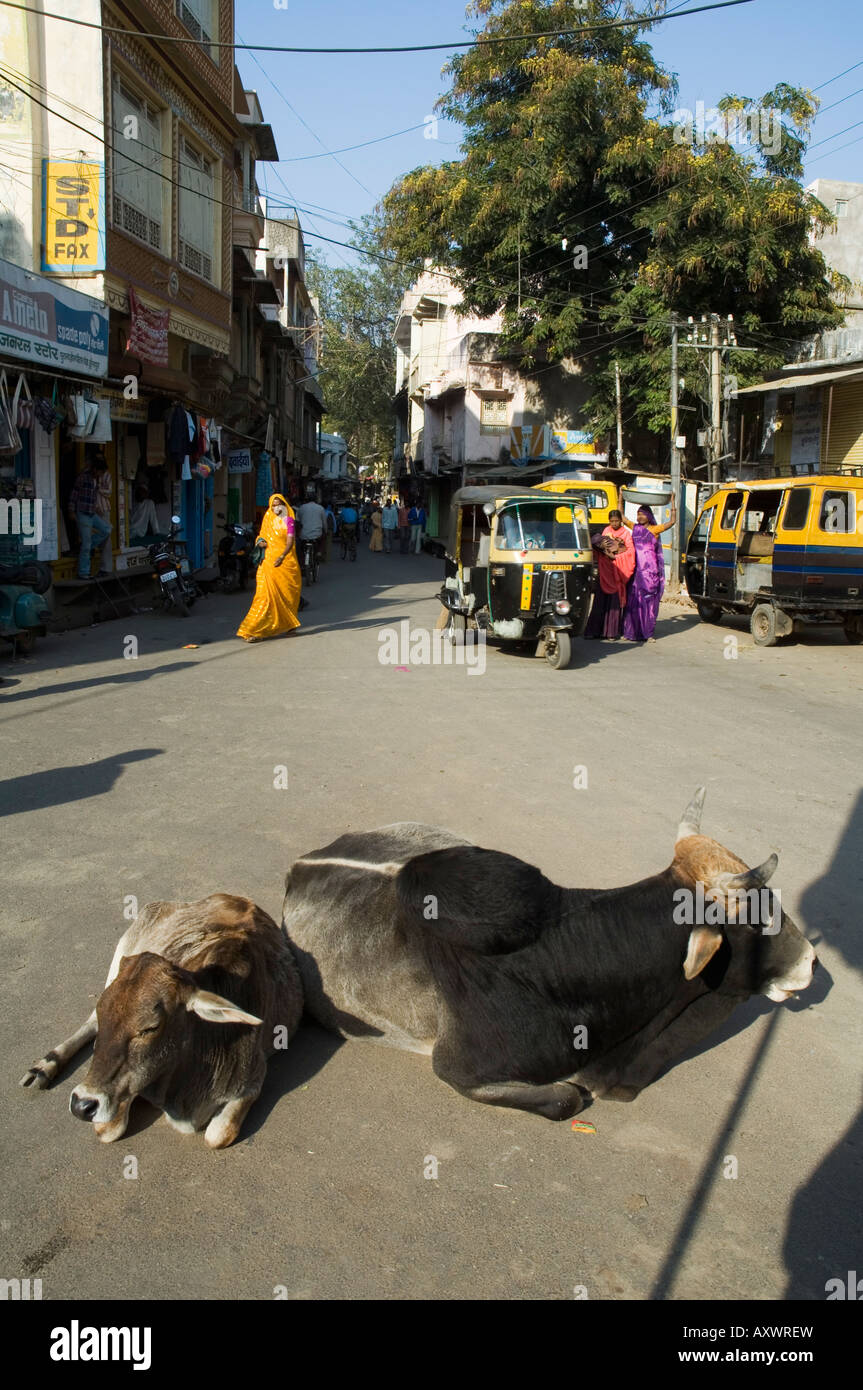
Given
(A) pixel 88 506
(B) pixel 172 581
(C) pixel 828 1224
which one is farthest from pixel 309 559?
(C) pixel 828 1224

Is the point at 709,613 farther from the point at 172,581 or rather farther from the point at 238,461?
the point at 238,461

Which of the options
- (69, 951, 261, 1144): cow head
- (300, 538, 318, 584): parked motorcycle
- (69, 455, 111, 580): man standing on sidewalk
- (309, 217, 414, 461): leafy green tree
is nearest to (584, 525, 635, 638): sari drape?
(69, 455, 111, 580): man standing on sidewalk

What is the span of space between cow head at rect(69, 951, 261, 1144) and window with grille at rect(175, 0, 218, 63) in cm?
1848

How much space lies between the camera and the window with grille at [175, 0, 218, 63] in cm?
1720

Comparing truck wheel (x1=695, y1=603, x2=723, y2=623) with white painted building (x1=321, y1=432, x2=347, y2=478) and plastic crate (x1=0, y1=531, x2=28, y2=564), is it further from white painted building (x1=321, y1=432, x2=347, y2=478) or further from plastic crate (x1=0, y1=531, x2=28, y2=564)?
white painted building (x1=321, y1=432, x2=347, y2=478)

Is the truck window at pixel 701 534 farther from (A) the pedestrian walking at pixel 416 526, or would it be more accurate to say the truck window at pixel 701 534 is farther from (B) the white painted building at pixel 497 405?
(A) the pedestrian walking at pixel 416 526

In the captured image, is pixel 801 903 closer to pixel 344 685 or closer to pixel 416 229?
pixel 344 685

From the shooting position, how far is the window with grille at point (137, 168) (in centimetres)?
1473

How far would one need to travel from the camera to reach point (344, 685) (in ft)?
33.8

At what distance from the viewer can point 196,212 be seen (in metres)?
19.0

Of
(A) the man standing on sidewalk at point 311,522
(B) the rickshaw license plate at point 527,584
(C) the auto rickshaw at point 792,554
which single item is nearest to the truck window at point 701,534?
(C) the auto rickshaw at point 792,554

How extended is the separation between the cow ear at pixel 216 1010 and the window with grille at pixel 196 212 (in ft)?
Result: 57.1
